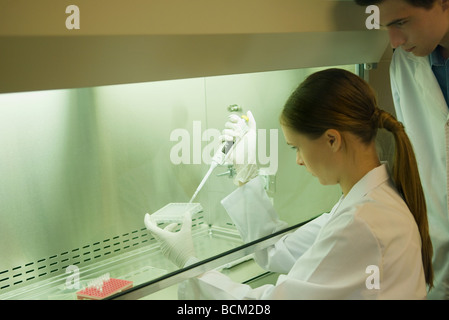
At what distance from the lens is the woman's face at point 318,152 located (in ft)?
3.99

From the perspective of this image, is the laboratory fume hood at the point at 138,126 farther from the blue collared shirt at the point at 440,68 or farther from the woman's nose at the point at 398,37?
the blue collared shirt at the point at 440,68

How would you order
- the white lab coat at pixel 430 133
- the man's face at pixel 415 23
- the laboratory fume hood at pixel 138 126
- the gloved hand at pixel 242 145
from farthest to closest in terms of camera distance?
1. the white lab coat at pixel 430 133
2. the gloved hand at pixel 242 145
3. the man's face at pixel 415 23
4. the laboratory fume hood at pixel 138 126

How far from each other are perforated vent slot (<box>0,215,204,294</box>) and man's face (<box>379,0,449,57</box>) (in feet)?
2.68

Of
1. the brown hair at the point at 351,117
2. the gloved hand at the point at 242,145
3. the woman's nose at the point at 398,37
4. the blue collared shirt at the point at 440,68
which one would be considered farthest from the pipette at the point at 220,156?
the blue collared shirt at the point at 440,68

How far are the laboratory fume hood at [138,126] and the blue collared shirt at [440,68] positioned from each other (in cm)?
27

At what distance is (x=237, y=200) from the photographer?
1.58 metres

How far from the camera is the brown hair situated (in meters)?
1.18

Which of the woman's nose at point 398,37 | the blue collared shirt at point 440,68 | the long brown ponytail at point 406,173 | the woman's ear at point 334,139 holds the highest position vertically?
the woman's nose at point 398,37

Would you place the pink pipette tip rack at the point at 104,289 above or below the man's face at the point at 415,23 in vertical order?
below

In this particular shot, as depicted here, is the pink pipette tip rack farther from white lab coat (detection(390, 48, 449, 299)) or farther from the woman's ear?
white lab coat (detection(390, 48, 449, 299))

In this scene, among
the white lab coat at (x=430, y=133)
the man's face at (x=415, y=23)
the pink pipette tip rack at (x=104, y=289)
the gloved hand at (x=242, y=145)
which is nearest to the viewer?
the pink pipette tip rack at (x=104, y=289)

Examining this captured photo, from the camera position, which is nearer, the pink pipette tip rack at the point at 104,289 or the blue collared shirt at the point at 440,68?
the pink pipette tip rack at the point at 104,289

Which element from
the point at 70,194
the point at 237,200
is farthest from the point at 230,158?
the point at 70,194

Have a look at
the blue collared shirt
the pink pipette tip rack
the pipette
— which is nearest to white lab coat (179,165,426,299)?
the pink pipette tip rack
